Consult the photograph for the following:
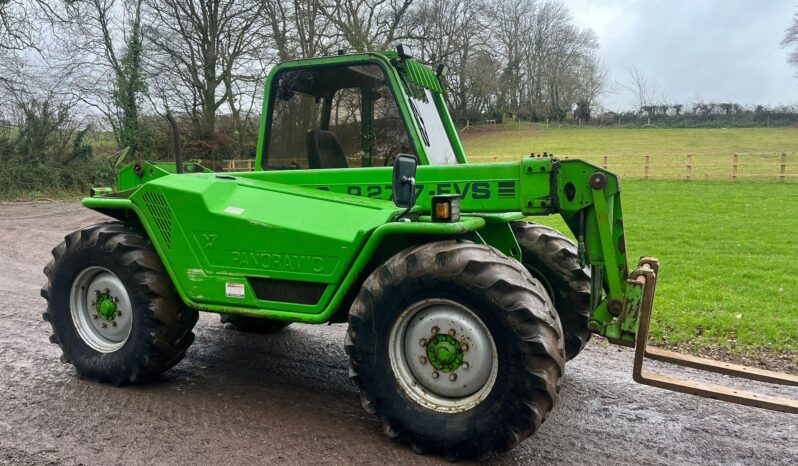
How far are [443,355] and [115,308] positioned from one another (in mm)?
2709

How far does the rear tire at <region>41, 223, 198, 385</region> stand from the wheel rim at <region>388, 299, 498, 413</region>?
1.90 metres

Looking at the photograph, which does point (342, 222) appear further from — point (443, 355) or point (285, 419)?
point (285, 419)

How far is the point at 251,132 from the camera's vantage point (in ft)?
88.4

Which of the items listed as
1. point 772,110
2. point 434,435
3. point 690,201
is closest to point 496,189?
point 434,435

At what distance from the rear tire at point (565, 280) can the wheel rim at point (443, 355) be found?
1.55 metres

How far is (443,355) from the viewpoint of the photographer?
3.67 metres

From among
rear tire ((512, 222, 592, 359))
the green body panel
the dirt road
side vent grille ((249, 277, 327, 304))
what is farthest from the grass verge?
side vent grille ((249, 277, 327, 304))

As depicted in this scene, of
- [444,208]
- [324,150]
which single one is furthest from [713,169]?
[444,208]

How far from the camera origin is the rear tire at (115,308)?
4613mm

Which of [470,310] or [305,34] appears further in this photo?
[305,34]

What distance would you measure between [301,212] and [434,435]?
5.53 feet

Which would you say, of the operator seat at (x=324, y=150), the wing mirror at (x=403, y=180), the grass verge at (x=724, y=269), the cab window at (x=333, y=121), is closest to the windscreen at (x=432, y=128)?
the cab window at (x=333, y=121)

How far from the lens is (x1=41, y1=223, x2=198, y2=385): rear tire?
4.61 m

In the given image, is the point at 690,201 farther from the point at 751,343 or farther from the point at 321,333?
the point at 321,333
